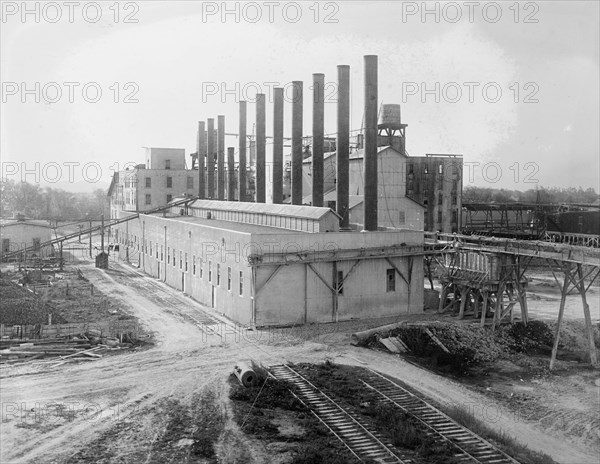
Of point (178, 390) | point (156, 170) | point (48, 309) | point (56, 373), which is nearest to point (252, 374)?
point (178, 390)

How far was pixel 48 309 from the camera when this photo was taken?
28797 mm

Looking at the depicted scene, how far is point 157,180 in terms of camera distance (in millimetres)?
70812

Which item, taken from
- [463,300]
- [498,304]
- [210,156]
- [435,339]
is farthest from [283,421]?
[210,156]

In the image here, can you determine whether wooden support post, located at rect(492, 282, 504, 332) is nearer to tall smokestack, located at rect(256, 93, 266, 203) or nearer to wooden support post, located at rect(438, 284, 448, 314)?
wooden support post, located at rect(438, 284, 448, 314)

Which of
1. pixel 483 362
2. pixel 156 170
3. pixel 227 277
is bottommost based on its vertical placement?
pixel 483 362

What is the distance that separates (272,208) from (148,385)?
70.8 ft

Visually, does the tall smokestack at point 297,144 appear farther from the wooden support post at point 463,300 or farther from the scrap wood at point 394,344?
the scrap wood at point 394,344

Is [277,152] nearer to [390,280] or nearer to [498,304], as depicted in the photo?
[390,280]

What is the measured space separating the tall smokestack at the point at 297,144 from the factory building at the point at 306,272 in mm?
5694

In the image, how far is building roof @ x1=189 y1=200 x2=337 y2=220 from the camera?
3231cm

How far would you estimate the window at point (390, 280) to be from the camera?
30.0 meters

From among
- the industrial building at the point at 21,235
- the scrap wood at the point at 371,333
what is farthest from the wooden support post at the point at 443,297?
the industrial building at the point at 21,235

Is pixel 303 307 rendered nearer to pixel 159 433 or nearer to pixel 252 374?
pixel 252 374

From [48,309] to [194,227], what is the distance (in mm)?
9331
